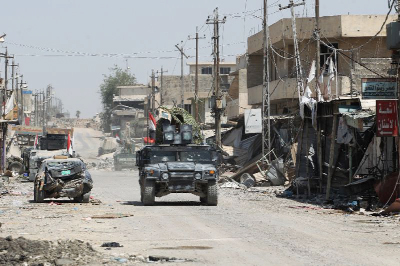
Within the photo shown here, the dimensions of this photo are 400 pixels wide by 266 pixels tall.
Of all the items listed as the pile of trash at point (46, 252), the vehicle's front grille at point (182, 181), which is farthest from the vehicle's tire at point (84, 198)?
the pile of trash at point (46, 252)

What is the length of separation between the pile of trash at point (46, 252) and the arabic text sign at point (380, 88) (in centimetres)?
1220

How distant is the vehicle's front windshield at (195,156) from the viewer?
1102 inches

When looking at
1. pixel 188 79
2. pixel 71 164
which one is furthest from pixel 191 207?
pixel 188 79

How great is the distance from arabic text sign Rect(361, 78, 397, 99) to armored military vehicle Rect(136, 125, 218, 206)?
552 centimetres

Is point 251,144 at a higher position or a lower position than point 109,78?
lower

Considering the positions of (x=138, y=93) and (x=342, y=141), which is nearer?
(x=342, y=141)

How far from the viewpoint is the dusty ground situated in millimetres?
13023

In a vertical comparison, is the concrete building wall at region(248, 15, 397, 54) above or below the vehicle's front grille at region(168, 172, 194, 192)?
above

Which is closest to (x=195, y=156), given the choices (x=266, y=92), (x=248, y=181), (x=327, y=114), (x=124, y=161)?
(x=327, y=114)

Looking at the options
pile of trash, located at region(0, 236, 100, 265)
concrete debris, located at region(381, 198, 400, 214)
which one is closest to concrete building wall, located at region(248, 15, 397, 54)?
concrete debris, located at region(381, 198, 400, 214)

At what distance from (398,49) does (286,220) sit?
6.33 metres

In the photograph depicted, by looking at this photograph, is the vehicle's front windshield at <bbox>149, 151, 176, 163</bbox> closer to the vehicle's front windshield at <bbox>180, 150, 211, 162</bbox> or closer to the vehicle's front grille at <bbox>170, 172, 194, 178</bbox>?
the vehicle's front windshield at <bbox>180, 150, 211, 162</bbox>

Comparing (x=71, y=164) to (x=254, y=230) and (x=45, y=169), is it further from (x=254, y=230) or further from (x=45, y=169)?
(x=254, y=230)

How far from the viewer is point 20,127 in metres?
79.2
